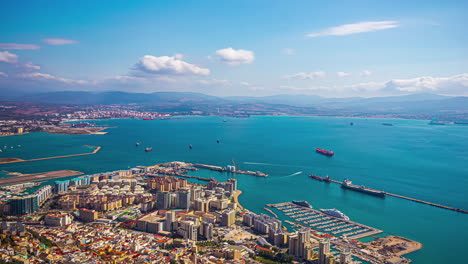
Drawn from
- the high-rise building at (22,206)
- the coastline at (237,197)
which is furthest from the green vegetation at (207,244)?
the high-rise building at (22,206)

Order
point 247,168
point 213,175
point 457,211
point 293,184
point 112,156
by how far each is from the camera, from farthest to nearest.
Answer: point 112,156, point 247,168, point 213,175, point 293,184, point 457,211

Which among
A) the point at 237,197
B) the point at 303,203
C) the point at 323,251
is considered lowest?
the point at 237,197

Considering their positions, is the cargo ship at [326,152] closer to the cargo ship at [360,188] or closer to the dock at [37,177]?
the cargo ship at [360,188]

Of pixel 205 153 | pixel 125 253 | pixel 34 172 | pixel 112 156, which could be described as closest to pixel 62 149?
pixel 112 156

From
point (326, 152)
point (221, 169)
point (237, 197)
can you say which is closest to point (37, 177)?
point (221, 169)

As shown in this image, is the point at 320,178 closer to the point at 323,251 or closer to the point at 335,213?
the point at 335,213

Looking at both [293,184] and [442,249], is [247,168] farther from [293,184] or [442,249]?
[442,249]
